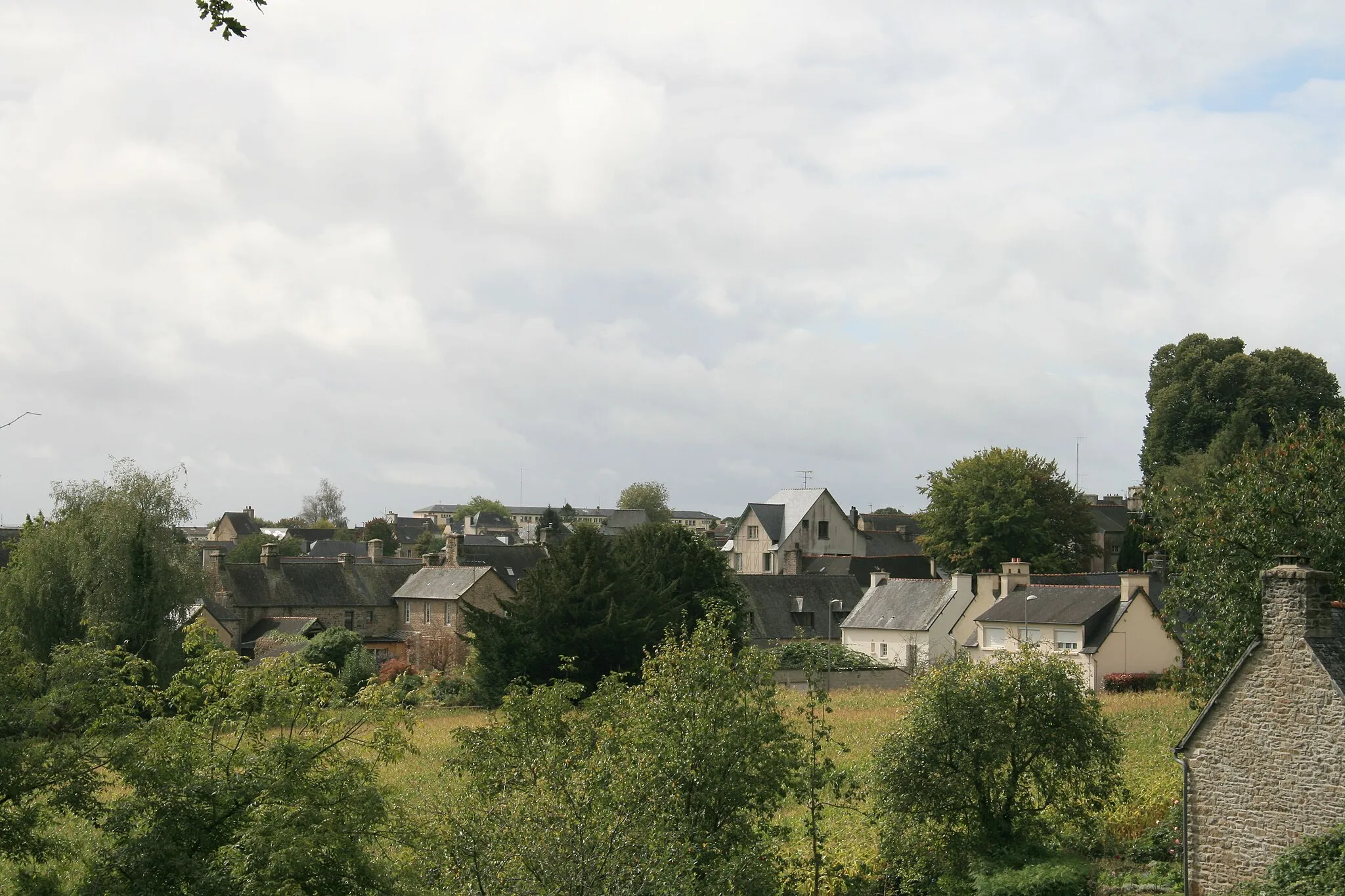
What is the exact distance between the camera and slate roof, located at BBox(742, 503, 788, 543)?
9262 centimetres

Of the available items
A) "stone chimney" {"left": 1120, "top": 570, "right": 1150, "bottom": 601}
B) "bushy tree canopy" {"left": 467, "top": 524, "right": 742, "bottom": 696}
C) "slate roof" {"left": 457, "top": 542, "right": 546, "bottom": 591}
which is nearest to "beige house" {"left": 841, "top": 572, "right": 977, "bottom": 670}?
"stone chimney" {"left": 1120, "top": 570, "right": 1150, "bottom": 601}

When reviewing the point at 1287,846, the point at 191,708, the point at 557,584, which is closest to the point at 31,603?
the point at 557,584

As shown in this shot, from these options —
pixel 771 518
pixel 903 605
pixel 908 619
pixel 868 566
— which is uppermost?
pixel 771 518

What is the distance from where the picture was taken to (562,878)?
48.4 feet

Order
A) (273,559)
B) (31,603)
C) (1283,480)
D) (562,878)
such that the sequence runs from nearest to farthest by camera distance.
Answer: (562,878), (1283,480), (31,603), (273,559)

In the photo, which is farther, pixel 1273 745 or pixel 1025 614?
pixel 1025 614

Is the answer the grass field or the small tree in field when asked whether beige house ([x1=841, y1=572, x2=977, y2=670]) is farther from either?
the small tree in field

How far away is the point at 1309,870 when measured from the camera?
17859 mm

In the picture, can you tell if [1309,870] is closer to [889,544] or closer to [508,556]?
[508,556]

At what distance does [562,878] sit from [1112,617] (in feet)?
133

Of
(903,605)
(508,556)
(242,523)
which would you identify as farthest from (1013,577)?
(242,523)

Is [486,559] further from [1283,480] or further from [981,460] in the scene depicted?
[1283,480]

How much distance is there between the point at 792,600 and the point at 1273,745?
53045 mm

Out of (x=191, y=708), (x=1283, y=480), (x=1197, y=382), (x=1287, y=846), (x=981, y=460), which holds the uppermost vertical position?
(x=1197, y=382)
